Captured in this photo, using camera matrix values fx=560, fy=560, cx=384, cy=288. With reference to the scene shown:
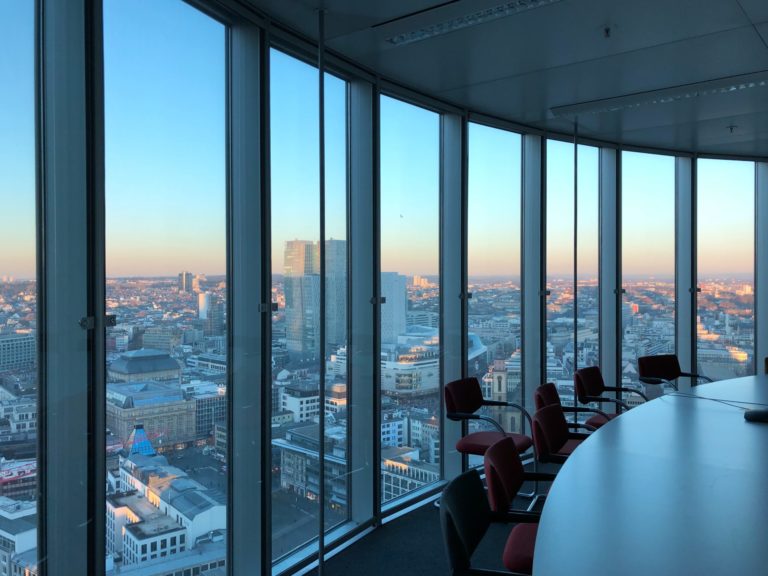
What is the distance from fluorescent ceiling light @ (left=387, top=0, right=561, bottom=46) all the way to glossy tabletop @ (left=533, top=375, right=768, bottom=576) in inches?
85.7

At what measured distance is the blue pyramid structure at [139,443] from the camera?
2.27 meters

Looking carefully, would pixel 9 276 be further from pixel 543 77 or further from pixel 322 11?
pixel 543 77

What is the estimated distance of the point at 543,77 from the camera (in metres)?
3.96

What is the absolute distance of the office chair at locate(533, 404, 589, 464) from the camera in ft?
9.24

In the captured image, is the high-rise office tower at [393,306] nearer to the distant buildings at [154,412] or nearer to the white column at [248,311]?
the white column at [248,311]

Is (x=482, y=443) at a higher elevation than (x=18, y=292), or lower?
lower

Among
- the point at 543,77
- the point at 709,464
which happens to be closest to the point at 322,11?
the point at 543,77

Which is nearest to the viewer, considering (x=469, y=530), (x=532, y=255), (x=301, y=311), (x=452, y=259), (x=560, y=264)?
(x=469, y=530)

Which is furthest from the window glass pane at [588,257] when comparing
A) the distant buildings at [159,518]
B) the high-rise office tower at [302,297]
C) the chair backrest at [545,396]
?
the distant buildings at [159,518]

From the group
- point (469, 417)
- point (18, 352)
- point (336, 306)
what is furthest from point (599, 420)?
point (18, 352)

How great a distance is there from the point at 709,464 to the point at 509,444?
765 mm

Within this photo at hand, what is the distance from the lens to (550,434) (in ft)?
9.84

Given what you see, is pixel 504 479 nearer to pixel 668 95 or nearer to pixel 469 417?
pixel 469 417

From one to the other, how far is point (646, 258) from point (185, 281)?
17.8 ft
